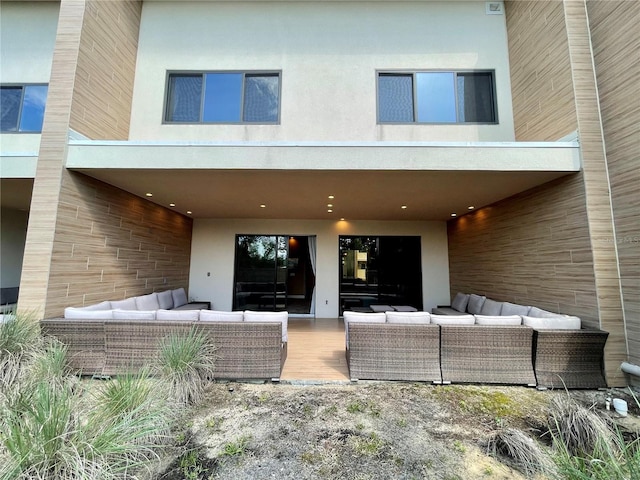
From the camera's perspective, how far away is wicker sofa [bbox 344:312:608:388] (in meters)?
3.79

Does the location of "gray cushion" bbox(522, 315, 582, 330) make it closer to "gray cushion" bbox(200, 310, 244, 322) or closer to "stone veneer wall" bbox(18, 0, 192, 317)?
"gray cushion" bbox(200, 310, 244, 322)

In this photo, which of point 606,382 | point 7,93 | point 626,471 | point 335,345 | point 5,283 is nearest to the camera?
point 626,471

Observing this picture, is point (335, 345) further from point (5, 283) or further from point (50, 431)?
point (5, 283)

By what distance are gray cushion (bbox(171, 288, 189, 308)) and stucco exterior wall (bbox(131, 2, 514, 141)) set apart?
389 centimetres

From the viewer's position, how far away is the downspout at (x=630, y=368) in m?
3.62

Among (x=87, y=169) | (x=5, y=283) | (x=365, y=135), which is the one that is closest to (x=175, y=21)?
(x=87, y=169)

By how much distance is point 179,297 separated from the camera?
24.5 ft

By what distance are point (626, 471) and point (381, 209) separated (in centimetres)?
594

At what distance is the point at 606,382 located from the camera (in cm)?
380

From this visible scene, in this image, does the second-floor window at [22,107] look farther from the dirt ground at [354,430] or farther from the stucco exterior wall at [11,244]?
the dirt ground at [354,430]

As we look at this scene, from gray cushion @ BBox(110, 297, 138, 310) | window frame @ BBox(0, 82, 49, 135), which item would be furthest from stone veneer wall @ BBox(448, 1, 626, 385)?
window frame @ BBox(0, 82, 49, 135)

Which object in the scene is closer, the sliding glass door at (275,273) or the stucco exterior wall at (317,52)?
the stucco exterior wall at (317,52)

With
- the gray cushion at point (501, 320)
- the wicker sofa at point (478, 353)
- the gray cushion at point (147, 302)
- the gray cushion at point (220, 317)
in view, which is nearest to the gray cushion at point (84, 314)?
the gray cushion at point (220, 317)

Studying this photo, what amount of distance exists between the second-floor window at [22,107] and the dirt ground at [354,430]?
692 centimetres
